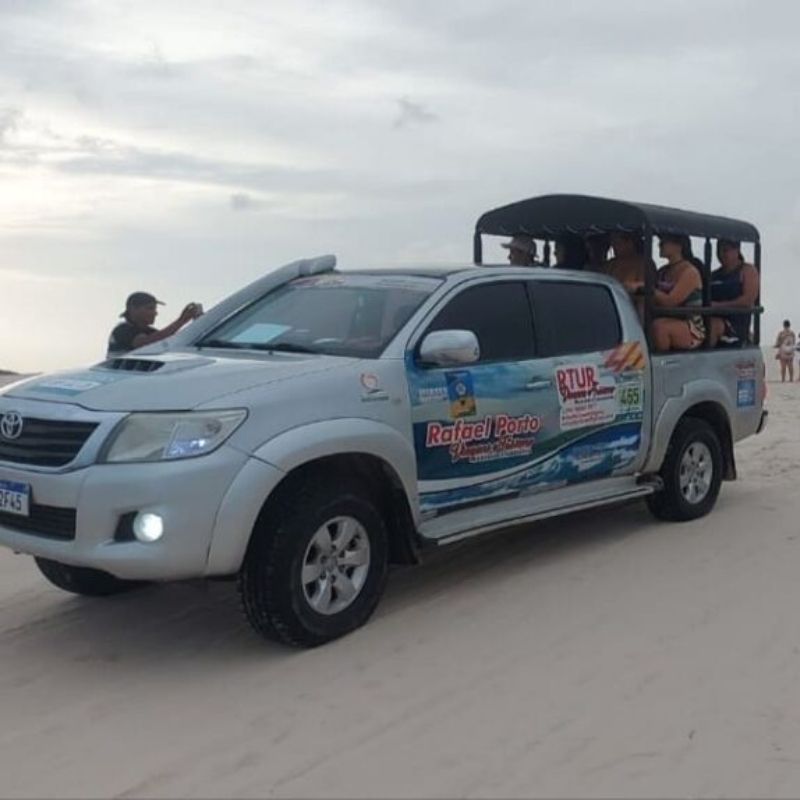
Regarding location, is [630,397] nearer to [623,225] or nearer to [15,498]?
[623,225]

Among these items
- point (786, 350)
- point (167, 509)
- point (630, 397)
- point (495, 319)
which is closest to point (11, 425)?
point (167, 509)

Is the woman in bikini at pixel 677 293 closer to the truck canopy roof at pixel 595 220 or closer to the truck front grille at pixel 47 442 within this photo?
the truck canopy roof at pixel 595 220

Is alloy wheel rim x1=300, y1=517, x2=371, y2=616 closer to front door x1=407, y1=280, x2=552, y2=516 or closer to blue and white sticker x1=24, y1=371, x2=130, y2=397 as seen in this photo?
front door x1=407, y1=280, x2=552, y2=516

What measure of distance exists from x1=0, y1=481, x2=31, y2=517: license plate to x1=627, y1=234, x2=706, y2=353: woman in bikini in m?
4.32

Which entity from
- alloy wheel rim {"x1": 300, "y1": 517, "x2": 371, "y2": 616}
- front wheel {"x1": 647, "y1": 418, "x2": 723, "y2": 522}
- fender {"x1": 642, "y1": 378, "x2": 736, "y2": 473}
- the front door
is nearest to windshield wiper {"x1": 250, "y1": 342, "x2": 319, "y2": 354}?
the front door

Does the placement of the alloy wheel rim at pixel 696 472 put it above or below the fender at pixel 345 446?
→ below

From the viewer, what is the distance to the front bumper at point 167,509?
14.9 feet

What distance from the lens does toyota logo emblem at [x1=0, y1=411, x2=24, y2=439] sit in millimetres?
4953

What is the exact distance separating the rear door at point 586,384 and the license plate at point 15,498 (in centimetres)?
283

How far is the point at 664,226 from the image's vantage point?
7754 mm

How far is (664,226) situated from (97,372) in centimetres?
426

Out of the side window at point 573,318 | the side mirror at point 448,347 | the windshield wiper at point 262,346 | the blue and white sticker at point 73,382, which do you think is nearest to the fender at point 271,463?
→ the side mirror at point 448,347

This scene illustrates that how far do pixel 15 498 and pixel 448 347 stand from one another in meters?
2.14

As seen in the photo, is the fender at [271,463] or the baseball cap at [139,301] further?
the baseball cap at [139,301]
